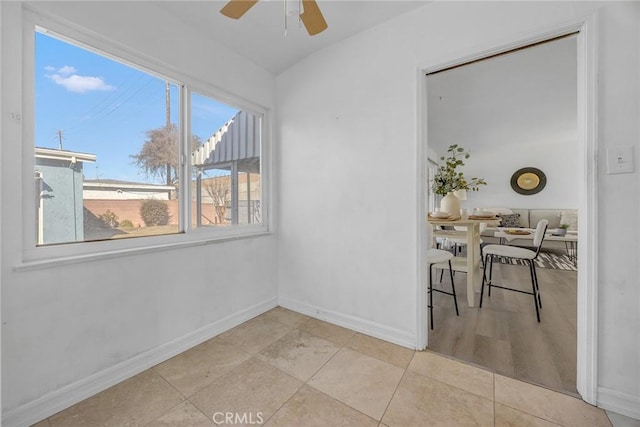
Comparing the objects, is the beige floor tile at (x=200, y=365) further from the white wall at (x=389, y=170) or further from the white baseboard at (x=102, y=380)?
the white wall at (x=389, y=170)

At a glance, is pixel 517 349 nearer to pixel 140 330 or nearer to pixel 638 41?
pixel 638 41

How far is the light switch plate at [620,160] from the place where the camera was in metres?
1.26

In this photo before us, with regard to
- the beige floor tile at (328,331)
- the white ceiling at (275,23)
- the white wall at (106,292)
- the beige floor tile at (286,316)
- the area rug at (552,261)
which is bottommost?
the beige floor tile at (328,331)

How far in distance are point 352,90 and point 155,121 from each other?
1516mm

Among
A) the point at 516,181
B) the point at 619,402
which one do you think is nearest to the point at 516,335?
the point at 619,402

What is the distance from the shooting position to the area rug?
4061 mm

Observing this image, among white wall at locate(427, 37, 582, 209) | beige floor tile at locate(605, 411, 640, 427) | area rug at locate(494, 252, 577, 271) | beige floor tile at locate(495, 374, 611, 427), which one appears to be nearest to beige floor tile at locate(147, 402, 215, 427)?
beige floor tile at locate(495, 374, 611, 427)

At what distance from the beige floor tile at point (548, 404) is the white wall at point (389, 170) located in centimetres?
13

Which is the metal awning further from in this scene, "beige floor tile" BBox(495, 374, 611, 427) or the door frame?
"beige floor tile" BBox(495, 374, 611, 427)

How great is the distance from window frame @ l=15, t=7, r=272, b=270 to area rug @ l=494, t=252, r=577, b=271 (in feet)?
14.0

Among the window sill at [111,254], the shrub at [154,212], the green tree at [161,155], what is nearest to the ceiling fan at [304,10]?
the green tree at [161,155]

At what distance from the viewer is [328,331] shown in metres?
2.18

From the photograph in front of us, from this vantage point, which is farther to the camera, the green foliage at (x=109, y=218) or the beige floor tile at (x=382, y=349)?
the beige floor tile at (x=382, y=349)

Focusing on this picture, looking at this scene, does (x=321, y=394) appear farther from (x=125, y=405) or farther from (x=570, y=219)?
(x=570, y=219)
